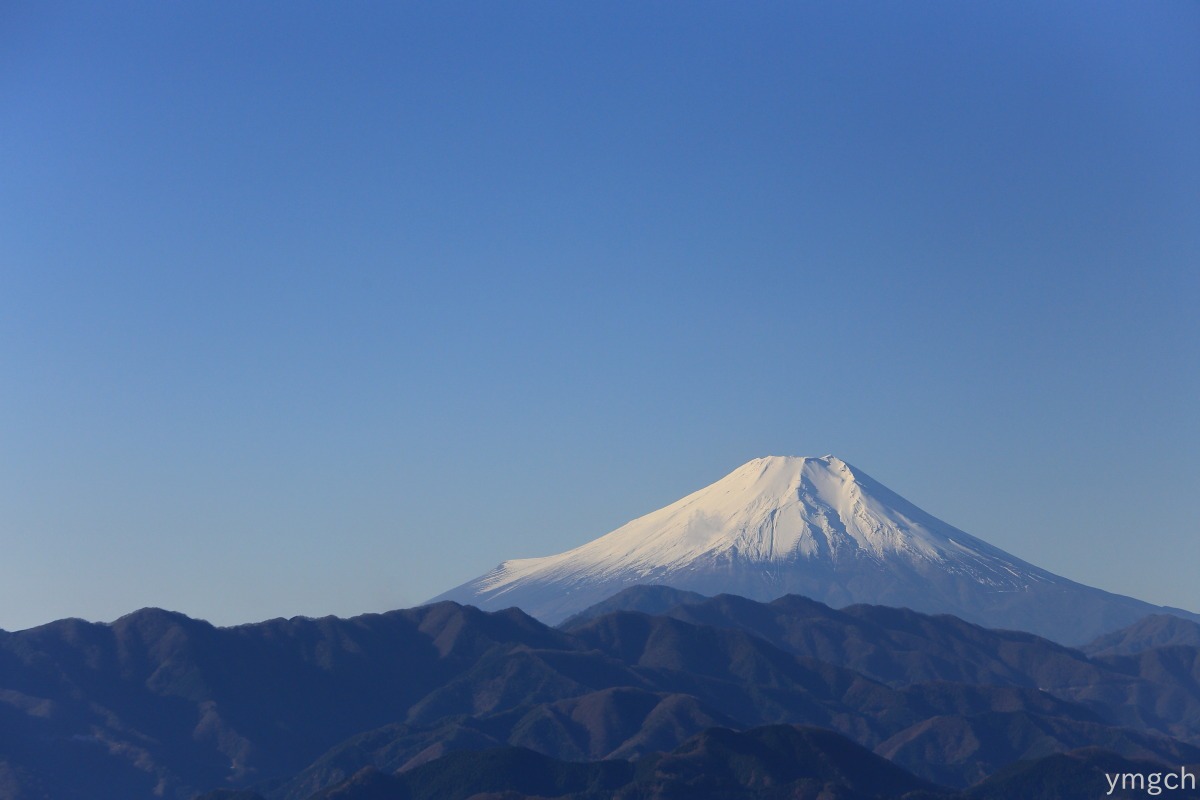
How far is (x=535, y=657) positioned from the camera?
458 ft

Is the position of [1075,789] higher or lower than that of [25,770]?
lower

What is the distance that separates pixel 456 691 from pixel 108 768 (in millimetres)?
31345

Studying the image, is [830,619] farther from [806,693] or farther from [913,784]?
[913,784]

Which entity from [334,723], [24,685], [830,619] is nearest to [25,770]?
[24,685]

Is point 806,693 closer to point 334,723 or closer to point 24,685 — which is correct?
point 334,723

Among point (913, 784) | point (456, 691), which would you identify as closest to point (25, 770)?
point (456, 691)

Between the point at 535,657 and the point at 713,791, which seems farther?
the point at 535,657

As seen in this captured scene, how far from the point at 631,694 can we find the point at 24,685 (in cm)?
4670

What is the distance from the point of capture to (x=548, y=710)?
12175 cm

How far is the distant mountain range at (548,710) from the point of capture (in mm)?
92438

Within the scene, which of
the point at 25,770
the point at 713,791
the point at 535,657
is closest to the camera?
the point at 713,791

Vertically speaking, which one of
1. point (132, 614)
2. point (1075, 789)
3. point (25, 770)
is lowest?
point (1075, 789)

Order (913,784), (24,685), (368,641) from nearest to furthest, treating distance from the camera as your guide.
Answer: (913,784)
(24,685)
(368,641)

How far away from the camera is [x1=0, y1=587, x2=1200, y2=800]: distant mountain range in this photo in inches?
3639
